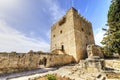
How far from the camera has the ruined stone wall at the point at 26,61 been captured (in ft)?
32.3

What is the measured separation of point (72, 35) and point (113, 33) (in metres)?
7.93

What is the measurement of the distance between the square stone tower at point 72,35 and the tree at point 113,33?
617 cm

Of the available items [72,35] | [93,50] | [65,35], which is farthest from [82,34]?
[93,50]

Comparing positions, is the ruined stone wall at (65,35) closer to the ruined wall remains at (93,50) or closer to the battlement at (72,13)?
the battlement at (72,13)

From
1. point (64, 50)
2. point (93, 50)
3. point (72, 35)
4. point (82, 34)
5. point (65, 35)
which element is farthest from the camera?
point (82, 34)

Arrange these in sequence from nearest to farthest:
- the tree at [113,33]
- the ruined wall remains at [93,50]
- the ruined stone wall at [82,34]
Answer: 1. the tree at [113,33]
2. the ruined wall remains at [93,50]
3. the ruined stone wall at [82,34]

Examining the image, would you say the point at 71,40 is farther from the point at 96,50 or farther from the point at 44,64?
the point at 44,64

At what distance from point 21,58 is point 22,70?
136 centimetres

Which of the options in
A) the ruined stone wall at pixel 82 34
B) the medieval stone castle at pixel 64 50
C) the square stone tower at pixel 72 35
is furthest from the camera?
the ruined stone wall at pixel 82 34

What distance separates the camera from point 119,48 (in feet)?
37.7

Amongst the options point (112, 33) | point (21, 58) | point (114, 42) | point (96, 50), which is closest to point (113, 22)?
point (112, 33)

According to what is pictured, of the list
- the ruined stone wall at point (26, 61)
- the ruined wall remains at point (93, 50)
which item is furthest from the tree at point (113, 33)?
the ruined stone wall at point (26, 61)

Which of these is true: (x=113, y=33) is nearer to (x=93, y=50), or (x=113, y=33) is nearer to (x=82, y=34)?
(x=93, y=50)

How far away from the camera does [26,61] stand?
11.4m
